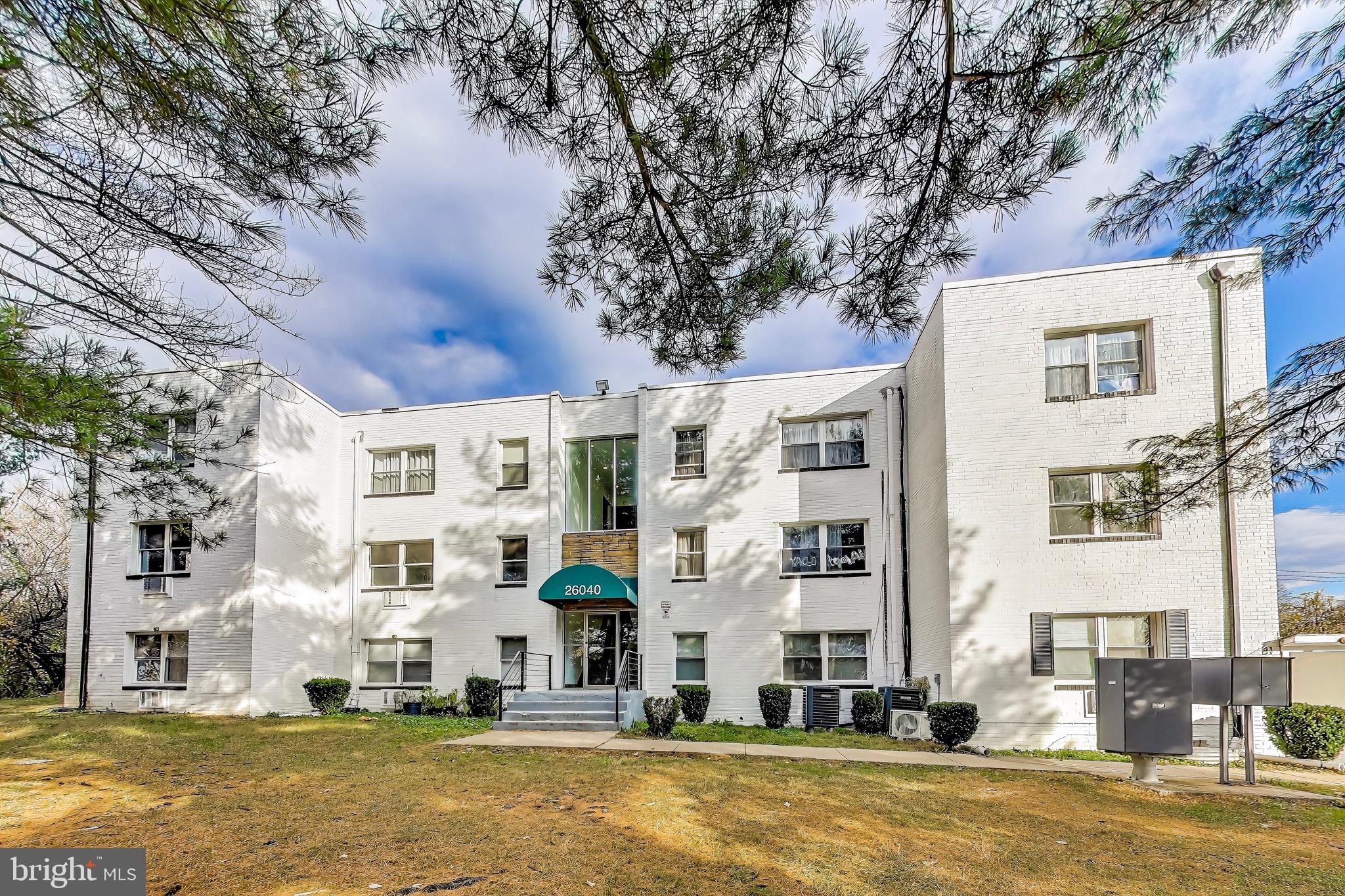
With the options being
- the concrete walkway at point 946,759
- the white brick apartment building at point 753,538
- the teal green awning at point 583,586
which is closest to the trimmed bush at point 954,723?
the concrete walkway at point 946,759

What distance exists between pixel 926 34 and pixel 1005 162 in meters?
0.89

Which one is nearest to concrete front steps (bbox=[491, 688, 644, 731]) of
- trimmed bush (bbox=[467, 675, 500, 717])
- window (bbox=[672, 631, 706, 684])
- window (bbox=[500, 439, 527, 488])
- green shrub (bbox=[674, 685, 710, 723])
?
green shrub (bbox=[674, 685, 710, 723])

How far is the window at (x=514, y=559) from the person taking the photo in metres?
17.1

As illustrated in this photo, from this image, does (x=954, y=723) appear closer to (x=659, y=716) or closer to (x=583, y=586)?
(x=659, y=716)

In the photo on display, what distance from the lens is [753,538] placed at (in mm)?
15867

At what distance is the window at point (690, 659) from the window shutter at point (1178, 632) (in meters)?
8.34

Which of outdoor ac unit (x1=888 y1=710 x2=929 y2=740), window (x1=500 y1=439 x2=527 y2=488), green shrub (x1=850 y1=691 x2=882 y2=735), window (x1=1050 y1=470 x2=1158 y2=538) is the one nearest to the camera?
window (x1=1050 y1=470 x2=1158 y2=538)

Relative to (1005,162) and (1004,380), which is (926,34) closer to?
(1005,162)

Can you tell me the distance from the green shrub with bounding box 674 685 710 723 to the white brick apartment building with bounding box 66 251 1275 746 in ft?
1.75

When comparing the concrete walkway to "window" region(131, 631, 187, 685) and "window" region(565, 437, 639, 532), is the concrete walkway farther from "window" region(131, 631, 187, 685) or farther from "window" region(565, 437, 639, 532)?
"window" region(131, 631, 187, 685)

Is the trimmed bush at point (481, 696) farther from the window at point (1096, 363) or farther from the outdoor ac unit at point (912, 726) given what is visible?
the window at point (1096, 363)

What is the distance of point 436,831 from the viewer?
607 cm

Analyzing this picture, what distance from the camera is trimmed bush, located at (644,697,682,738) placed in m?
12.2

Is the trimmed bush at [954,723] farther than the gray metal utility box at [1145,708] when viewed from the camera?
Yes
